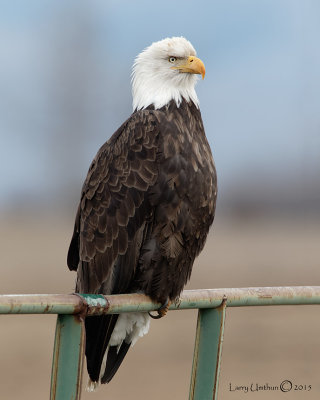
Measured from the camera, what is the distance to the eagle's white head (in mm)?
4336

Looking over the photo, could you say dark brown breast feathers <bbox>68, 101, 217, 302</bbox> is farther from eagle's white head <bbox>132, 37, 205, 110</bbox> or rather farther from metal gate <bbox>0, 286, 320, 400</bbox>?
metal gate <bbox>0, 286, 320, 400</bbox>

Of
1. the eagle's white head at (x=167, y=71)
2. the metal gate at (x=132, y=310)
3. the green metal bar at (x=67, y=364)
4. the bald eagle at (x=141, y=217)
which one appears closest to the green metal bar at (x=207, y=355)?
the metal gate at (x=132, y=310)

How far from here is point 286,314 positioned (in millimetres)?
14648

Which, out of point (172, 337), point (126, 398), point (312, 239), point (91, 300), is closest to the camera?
point (91, 300)

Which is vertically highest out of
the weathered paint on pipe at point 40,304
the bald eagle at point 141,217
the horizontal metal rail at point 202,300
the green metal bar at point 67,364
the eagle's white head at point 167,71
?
the eagle's white head at point 167,71

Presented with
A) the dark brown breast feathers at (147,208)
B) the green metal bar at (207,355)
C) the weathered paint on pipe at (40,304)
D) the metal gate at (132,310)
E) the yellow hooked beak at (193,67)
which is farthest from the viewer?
the yellow hooked beak at (193,67)

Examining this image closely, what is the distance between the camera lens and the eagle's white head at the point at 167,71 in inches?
171

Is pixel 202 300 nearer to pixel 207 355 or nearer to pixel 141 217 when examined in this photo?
pixel 207 355

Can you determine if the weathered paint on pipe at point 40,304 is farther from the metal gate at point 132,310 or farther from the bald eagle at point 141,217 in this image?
the bald eagle at point 141,217

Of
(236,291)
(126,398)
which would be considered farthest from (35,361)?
(236,291)

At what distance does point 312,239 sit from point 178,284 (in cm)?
3042

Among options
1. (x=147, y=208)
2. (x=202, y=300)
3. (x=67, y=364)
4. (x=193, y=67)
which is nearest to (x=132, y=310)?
(x=202, y=300)

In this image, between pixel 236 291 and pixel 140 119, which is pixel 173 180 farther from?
pixel 236 291

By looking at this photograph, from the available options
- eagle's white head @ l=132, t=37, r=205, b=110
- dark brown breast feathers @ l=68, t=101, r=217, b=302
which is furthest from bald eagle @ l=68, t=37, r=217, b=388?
eagle's white head @ l=132, t=37, r=205, b=110
